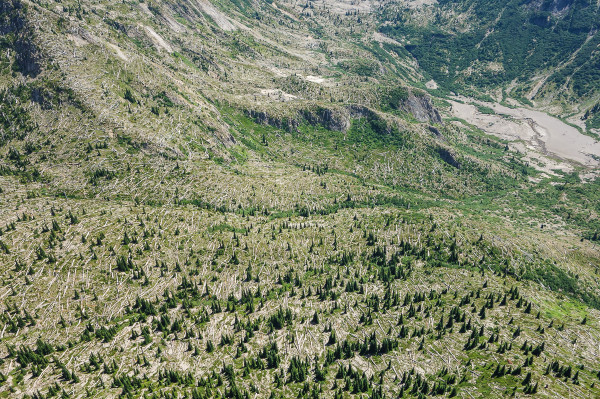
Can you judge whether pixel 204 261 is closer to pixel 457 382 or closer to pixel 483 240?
pixel 457 382

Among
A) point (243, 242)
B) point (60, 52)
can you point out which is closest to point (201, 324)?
point (243, 242)

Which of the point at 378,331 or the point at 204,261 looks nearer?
the point at 378,331

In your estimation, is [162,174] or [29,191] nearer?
[29,191]

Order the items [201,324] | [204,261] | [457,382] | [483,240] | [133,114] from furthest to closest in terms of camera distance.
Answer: [133,114], [483,240], [204,261], [201,324], [457,382]

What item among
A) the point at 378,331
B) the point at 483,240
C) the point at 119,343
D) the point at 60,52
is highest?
the point at 60,52

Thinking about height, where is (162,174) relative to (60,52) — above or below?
below

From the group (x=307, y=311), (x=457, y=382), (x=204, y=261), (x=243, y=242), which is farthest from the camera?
(x=243, y=242)

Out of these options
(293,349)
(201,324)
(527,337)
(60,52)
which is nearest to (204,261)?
(201,324)

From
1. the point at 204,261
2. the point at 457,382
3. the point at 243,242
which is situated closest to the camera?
the point at 457,382

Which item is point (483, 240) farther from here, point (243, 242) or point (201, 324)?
point (201, 324)
